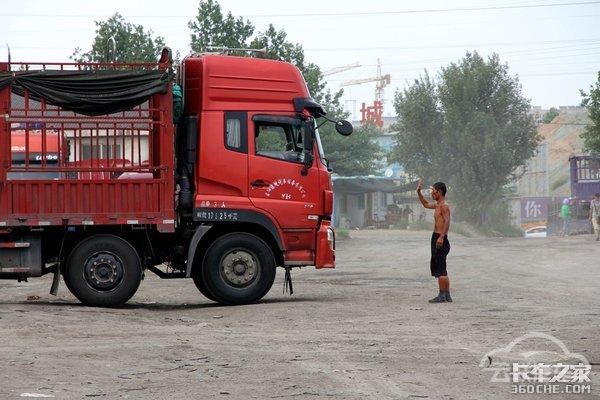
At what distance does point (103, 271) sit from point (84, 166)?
1.52m

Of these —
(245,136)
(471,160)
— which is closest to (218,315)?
(245,136)

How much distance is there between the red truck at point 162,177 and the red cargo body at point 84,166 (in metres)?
0.02

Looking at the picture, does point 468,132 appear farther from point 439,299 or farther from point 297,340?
point 297,340

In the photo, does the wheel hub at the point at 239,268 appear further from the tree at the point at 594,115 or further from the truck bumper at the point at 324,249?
the tree at the point at 594,115

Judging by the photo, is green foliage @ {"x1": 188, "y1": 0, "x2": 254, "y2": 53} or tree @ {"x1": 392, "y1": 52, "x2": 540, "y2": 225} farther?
tree @ {"x1": 392, "y1": 52, "x2": 540, "y2": 225}

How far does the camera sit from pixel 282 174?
53.6ft

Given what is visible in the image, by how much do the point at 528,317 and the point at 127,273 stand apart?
18.6 feet

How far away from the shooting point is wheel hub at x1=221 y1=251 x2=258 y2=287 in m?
16.2

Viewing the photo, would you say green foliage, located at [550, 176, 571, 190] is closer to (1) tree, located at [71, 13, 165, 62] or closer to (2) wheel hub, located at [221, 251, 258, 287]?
(1) tree, located at [71, 13, 165, 62]

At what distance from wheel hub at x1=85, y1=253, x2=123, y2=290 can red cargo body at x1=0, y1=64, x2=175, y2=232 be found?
534 mm

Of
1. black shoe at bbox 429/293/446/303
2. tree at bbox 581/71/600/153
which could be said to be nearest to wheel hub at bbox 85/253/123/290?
black shoe at bbox 429/293/446/303

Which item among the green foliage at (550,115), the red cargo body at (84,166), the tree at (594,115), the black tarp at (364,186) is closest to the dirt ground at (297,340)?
the red cargo body at (84,166)

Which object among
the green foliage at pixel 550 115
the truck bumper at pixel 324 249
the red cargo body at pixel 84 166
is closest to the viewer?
the red cargo body at pixel 84 166

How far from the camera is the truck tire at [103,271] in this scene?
50.9 ft
